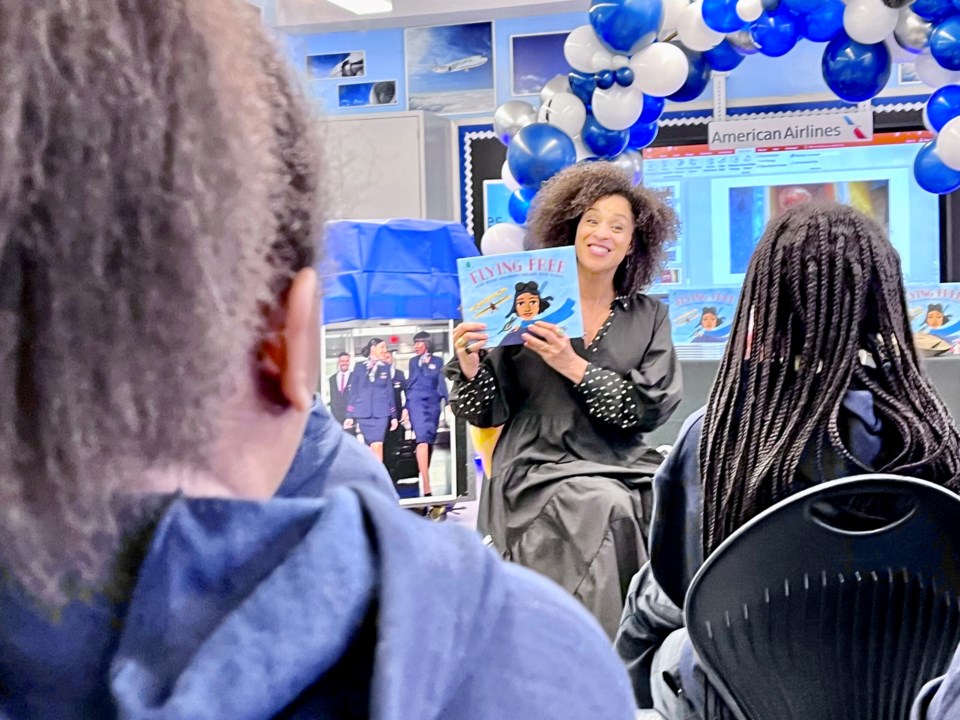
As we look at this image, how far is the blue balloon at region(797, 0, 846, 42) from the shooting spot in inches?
117

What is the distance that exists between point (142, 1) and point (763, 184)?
17.5 ft

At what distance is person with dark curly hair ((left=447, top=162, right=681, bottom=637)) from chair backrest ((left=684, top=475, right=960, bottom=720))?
113cm

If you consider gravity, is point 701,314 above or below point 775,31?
below

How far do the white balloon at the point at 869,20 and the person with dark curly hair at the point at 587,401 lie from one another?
2.81 ft

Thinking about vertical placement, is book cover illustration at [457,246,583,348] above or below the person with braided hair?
above

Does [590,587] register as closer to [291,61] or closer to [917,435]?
[917,435]

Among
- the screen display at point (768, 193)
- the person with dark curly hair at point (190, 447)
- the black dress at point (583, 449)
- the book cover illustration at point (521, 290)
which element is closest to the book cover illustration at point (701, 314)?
the screen display at point (768, 193)

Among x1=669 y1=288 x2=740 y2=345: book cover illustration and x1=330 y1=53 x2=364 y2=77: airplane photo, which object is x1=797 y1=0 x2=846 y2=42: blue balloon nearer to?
x1=669 y1=288 x2=740 y2=345: book cover illustration

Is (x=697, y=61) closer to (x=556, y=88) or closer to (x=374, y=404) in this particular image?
(x=556, y=88)

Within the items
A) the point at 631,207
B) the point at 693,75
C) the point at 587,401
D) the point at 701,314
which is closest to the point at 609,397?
the point at 587,401

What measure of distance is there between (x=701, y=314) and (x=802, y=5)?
105 inches

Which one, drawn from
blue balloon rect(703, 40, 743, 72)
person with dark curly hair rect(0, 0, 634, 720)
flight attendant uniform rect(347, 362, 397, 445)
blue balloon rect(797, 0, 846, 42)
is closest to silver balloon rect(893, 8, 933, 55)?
blue balloon rect(797, 0, 846, 42)

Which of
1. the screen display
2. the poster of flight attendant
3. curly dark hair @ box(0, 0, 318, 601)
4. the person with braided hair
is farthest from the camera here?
the poster of flight attendant

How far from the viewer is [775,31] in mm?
3055
